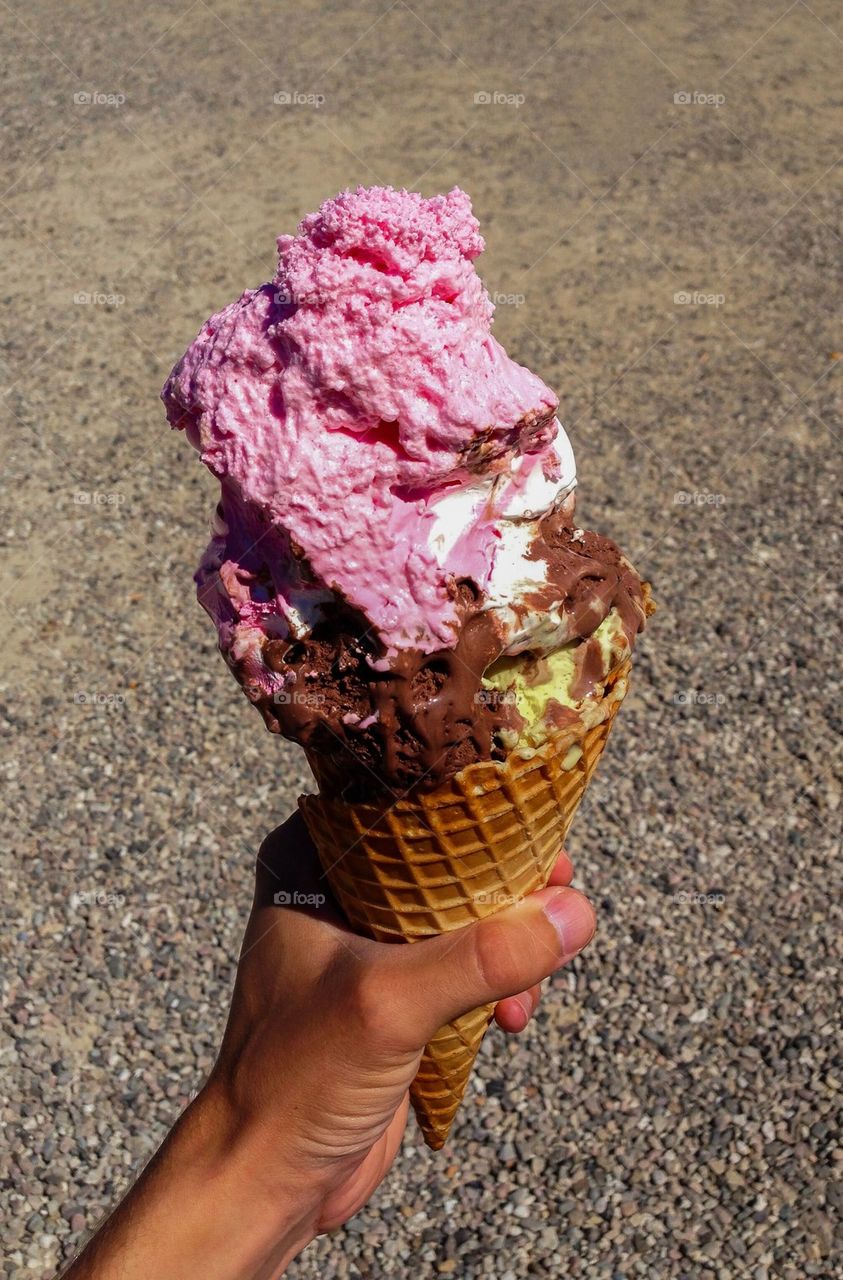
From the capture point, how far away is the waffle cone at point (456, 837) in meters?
2.32

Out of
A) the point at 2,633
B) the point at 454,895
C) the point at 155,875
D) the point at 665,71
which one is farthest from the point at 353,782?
the point at 665,71

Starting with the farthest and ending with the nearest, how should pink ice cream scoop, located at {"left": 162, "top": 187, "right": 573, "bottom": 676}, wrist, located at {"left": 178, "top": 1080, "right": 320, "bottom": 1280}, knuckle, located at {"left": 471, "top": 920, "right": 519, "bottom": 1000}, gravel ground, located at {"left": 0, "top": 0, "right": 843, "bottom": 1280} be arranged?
gravel ground, located at {"left": 0, "top": 0, "right": 843, "bottom": 1280}, wrist, located at {"left": 178, "top": 1080, "right": 320, "bottom": 1280}, knuckle, located at {"left": 471, "top": 920, "right": 519, "bottom": 1000}, pink ice cream scoop, located at {"left": 162, "top": 187, "right": 573, "bottom": 676}

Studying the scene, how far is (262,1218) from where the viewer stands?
95.1 inches

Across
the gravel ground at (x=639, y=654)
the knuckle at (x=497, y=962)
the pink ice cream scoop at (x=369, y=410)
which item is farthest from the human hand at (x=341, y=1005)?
the gravel ground at (x=639, y=654)

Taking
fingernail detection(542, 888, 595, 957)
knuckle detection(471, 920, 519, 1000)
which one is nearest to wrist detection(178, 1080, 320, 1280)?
knuckle detection(471, 920, 519, 1000)

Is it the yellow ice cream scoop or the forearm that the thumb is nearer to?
the yellow ice cream scoop

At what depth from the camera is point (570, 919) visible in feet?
7.93

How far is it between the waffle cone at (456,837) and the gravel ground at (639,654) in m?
1.49

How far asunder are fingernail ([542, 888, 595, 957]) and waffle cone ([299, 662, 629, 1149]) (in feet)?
0.36

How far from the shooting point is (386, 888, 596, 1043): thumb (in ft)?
7.41

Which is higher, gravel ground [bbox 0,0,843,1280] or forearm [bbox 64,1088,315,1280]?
forearm [bbox 64,1088,315,1280]

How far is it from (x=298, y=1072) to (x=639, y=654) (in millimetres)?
3222

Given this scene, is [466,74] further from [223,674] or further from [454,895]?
[454,895]

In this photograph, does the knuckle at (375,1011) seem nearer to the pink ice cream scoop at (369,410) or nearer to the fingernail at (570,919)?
the fingernail at (570,919)
